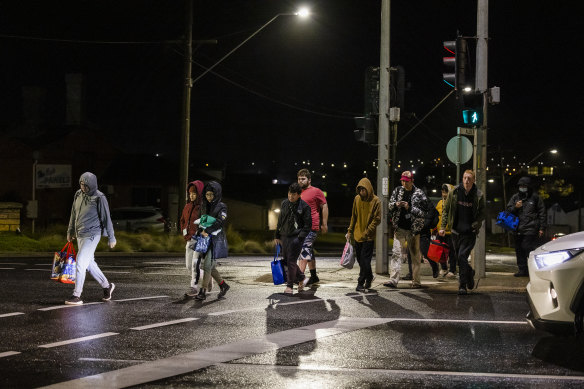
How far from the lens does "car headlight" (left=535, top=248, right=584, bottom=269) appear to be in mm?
6664

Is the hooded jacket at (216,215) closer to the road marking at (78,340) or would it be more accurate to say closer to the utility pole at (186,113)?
the road marking at (78,340)

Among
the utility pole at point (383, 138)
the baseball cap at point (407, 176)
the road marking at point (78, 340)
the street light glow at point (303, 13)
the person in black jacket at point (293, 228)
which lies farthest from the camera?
the street light glow at point (303, 13)

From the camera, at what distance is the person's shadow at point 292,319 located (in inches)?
269

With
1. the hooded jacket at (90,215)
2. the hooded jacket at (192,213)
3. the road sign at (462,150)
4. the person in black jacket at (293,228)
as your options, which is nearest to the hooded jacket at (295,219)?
the person in black jacket at (293,228)

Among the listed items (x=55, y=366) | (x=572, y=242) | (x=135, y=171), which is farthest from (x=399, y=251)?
(x=135, y=171)

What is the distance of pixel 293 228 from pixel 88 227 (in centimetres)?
282

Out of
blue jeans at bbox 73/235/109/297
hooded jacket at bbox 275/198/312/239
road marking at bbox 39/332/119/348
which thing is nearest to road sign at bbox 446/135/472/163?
hooded jacket at bbox 275/198/312/239

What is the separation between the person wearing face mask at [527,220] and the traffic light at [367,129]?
274 centimetres

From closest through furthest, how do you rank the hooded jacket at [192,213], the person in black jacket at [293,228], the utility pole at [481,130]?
the hooded jacket at [192,213] → the person in black jacket at [293,228] → the utility pole at [481,130]

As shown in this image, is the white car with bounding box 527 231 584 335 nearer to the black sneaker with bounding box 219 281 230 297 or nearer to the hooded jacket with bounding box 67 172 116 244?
the black sneaker with bounding box 219 281 230 297

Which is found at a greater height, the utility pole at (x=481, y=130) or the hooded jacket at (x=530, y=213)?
the utility pole at (x=481, y=130)

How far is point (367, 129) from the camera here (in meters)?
14.9

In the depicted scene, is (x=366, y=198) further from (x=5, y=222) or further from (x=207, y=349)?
(x=5, y=222)

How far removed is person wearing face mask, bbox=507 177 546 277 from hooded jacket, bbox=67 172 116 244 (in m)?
7.16
